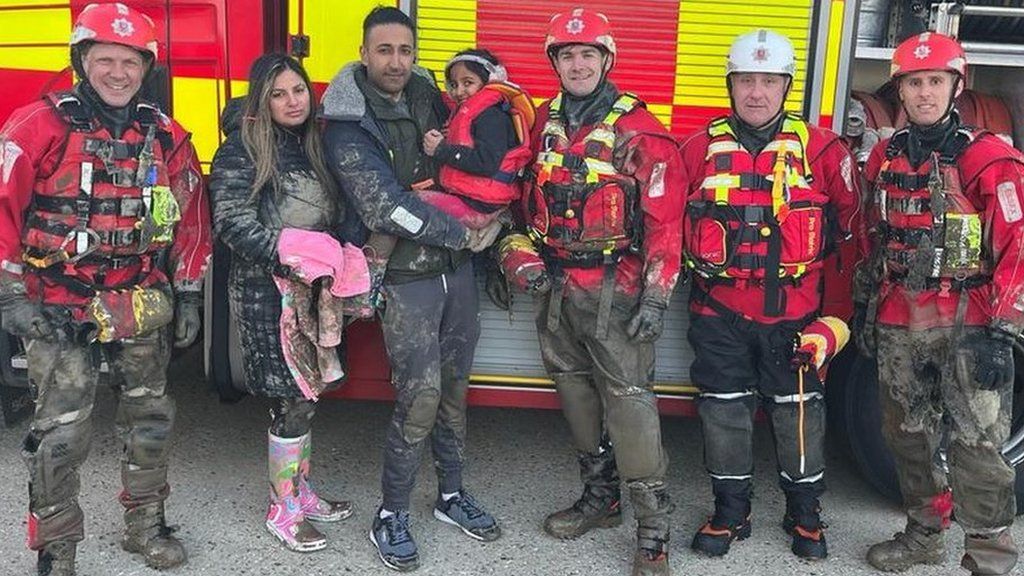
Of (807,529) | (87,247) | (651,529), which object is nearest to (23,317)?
(87,247)

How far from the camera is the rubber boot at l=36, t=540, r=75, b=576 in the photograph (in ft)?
9.61

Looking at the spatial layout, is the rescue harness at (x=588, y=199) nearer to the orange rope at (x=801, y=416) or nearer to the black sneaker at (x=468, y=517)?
the orange rope at (x=801, y=416)

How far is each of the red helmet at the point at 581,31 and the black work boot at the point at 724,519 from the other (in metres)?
1.55

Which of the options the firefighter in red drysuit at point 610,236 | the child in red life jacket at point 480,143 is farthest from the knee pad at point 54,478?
the firefighter in red drysuit at point 610,236

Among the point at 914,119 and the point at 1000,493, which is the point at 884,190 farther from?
the point at 1000,493

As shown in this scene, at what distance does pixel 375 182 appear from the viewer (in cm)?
290

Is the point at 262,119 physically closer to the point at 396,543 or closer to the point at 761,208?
the point at 396,543

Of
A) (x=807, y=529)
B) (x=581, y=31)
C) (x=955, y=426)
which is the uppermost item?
(x=581, y=31)

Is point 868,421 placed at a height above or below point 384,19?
below

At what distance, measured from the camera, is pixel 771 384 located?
3.21m

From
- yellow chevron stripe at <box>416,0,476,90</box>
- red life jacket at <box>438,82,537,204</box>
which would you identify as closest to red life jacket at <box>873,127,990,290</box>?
red life jacket at <box>438,82,537,204</box>

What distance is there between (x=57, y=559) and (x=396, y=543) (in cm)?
106

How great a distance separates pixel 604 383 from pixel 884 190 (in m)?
1.10

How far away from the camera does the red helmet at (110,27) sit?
9.01 feet
